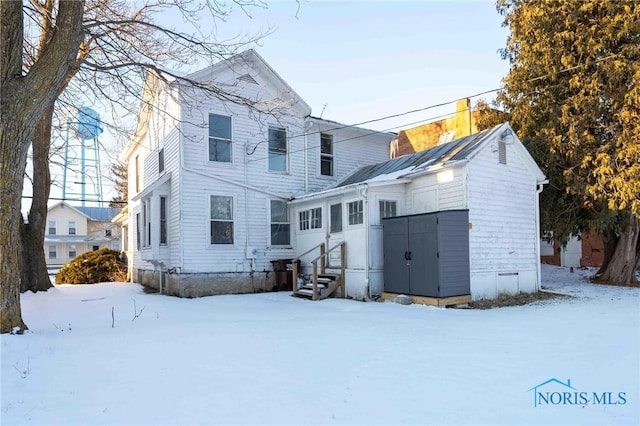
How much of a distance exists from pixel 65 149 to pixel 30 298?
21.7 feet

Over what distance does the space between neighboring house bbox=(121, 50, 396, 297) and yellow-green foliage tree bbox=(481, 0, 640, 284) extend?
6.19 metres

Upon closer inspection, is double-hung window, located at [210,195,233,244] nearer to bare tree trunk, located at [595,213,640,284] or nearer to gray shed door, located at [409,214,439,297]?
gray shed door, located at [409,214,439,297]

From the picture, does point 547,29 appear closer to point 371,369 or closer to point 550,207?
point 550,207

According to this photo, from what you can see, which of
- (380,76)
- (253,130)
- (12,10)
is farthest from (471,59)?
(12,10)

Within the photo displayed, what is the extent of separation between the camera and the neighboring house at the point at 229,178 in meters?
13.1

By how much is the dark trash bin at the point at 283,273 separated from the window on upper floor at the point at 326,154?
3.50 metres

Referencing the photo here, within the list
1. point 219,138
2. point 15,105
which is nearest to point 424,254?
point 219,138

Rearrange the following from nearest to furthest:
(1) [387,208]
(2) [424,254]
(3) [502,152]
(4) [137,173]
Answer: (2) [424,254] < (3) [502,152] < (1) [387,208] < (4) [137,173]

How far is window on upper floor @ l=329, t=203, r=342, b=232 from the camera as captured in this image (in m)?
12.8

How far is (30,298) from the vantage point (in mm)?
11883

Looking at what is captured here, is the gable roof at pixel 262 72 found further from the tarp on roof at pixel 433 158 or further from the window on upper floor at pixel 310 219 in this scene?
the window on upper floor at pixel 310 219

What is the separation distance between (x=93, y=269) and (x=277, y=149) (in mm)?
9568

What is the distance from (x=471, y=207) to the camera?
434 inches

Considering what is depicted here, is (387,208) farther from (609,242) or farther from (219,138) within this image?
(609,242)
